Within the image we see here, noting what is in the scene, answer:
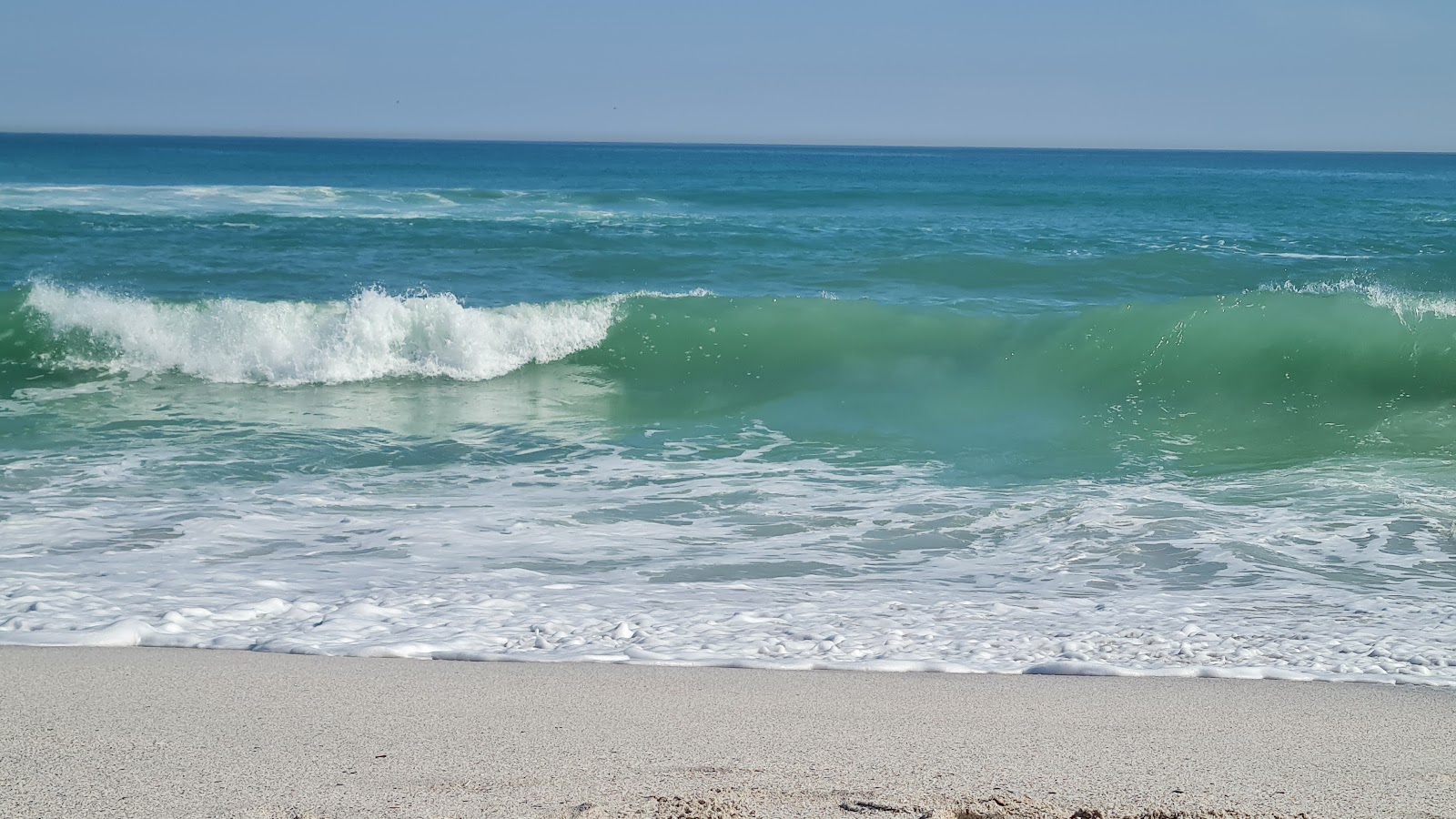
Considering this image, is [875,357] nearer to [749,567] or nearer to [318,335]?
[318,335]

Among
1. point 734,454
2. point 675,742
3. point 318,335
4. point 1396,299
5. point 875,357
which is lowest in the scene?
point 734,454

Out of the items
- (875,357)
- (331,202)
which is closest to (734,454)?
(875,357)

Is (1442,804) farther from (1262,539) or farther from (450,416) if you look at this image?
(450,416)

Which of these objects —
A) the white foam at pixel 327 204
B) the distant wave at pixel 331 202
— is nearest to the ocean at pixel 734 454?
the white foam at pixel 327 204

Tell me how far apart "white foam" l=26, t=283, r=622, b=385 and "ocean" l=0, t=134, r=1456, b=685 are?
0.16ft

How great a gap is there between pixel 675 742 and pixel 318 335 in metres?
9.75

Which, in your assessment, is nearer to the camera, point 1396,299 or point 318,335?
point 318,335

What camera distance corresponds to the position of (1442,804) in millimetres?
2885

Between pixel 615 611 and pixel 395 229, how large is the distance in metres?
19.9

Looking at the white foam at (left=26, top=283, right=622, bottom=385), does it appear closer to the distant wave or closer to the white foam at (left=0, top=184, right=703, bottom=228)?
the white foam at (left=0, top=184, right=703, bottom=228)

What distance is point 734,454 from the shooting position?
8.34 metres

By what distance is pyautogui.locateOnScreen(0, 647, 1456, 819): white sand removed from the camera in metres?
2.84

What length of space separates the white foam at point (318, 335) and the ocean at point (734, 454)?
0.05 meters

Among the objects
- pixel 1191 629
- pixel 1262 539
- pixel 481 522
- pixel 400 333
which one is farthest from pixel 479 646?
pixel 400 333
